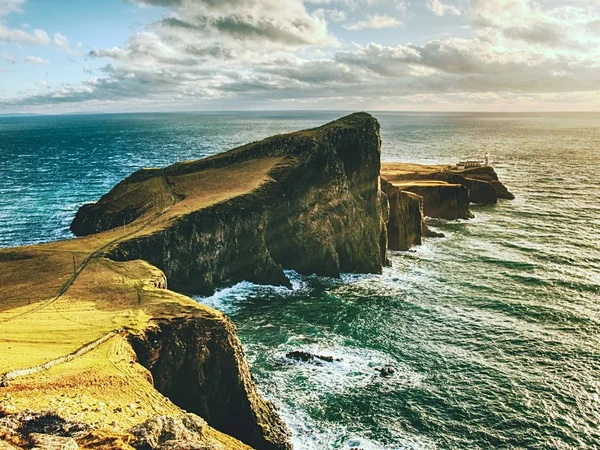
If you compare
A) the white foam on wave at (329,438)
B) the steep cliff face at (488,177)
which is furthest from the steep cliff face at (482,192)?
the white foam on wave at (329,438)

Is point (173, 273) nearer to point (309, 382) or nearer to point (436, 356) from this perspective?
point (309, 382)

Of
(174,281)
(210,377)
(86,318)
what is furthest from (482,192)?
(86,318)

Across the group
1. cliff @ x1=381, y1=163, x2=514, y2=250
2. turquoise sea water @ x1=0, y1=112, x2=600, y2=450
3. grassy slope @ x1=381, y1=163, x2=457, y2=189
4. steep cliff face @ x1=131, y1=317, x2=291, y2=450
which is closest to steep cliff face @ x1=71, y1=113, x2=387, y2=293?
A: turquoise sea water @ x1=0, y1=112, x2=600, y2=450

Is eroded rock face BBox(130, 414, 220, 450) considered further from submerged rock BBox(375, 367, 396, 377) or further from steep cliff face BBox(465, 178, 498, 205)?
steep cliff face BBox(465, 178, 498, 205)

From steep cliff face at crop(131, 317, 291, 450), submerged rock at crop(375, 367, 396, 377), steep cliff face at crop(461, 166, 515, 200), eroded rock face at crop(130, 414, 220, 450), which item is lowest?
submerged rock at crop(375, 367, 396, 377)

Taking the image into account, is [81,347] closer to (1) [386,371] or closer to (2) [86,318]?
(2) [86,318]

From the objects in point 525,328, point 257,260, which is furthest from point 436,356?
point 257,260
